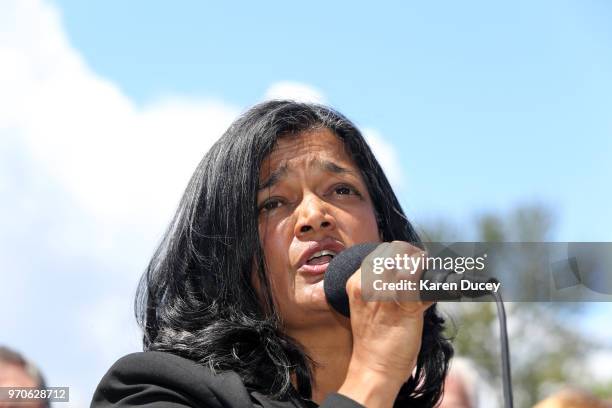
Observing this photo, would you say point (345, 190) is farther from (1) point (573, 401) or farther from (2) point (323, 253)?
(1) point (573, 401)

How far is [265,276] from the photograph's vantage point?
3285 mm

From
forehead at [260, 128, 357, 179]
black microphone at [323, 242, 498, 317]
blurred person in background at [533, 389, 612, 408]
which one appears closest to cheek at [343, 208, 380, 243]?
forehead at [260, 128, 357, 179]

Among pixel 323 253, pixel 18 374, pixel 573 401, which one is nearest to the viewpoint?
pixel 573 401

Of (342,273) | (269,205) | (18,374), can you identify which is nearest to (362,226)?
(269,205)

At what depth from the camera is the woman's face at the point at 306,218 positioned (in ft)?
10.5

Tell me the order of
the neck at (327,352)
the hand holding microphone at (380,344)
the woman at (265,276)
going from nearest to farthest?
the hand holding microphone at (380,344)
the woman at (265,276)
the neck at (327,352)

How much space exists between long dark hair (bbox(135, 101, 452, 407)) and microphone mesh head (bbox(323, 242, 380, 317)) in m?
0.35

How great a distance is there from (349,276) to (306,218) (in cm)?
49

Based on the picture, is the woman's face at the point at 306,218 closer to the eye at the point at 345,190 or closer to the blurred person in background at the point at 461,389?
the eye at the point at 345,190

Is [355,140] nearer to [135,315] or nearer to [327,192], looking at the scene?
[327,192]

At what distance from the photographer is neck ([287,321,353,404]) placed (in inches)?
129

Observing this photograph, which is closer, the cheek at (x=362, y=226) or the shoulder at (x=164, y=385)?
the shoulder at (x=164, y=385)

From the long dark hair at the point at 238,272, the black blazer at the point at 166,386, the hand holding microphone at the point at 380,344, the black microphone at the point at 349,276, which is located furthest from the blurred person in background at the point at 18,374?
the hand holding microphone at the point at 380,344

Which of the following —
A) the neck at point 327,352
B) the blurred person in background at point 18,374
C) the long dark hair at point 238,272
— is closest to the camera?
the long dark hair at point 238,272
